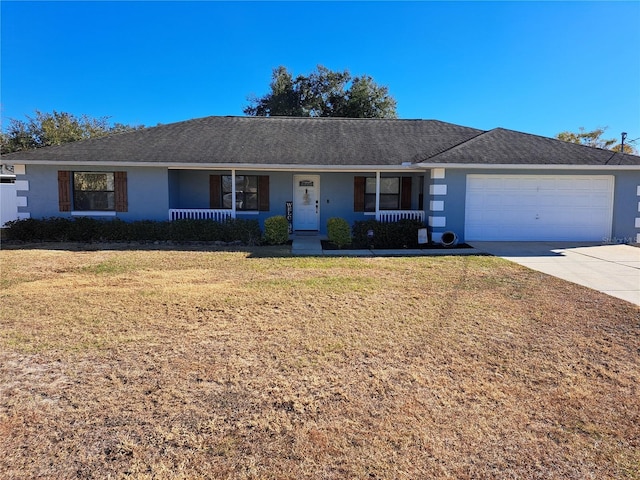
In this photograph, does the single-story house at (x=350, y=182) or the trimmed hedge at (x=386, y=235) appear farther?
the single-story house at (x=350, y=182)

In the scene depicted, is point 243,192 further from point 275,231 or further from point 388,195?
point 388,195

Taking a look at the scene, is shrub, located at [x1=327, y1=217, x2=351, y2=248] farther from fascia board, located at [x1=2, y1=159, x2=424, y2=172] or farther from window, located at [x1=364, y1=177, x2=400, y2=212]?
window, located at [x1=364, y1=177, x2=400, y2=212]

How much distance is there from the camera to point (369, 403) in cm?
339

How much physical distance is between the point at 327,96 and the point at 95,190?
22348 mm

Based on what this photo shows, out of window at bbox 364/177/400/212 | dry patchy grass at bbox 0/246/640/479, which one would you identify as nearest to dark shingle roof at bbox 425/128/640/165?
window at bbox 364/177/400/212

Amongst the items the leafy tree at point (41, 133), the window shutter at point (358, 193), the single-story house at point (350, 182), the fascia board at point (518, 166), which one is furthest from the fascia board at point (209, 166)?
the leafy tree at point (41, 133)

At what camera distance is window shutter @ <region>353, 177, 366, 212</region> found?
49.0ft

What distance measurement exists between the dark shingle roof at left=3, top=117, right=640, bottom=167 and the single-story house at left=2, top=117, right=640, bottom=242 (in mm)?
65

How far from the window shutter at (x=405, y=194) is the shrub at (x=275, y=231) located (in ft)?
17.1

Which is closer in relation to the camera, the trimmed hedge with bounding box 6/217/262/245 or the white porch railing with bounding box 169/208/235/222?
the trimmed hedge with bounding box 6/217/262/245

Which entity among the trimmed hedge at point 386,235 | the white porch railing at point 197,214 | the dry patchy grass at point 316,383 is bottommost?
the dry patchy grass at point 316,383

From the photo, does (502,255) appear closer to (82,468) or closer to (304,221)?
(304,221)

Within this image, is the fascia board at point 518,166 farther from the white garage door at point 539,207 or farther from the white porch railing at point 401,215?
the white porch railing at point 401,215

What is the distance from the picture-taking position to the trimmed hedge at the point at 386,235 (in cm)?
1231
